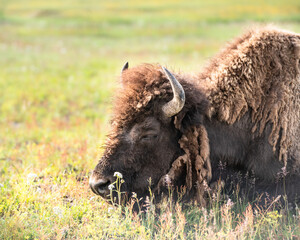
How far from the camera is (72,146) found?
24.6ft

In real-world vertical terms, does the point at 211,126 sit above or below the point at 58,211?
above

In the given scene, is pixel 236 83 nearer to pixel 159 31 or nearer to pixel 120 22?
pixel 159 31

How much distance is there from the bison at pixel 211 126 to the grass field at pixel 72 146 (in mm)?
385

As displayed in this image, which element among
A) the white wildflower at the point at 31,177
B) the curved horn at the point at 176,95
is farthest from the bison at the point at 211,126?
the white wildflower at the point at 31,177

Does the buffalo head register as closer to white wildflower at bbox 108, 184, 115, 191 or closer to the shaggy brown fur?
white wildflower at bbox 108, 184, 115, 191

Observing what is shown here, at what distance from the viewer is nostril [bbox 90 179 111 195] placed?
14.9 ft

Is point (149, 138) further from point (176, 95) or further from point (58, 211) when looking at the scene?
point (58, 211)

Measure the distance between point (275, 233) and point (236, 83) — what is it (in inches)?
70.8

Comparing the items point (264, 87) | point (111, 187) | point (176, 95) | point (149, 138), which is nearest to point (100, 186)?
point (111, 187)

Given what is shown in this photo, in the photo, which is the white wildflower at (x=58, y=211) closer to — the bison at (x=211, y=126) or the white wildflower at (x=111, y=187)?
the bison at (x=211, y=126)

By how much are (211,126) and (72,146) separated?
3.48 metres

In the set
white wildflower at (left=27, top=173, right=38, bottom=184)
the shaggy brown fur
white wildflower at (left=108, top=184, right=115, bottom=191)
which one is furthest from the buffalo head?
white wildflower at (left=27, top=173, right=38, bottom=184)

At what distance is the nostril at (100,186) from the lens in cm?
455

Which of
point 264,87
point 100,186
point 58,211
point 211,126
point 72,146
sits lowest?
point 72,146
